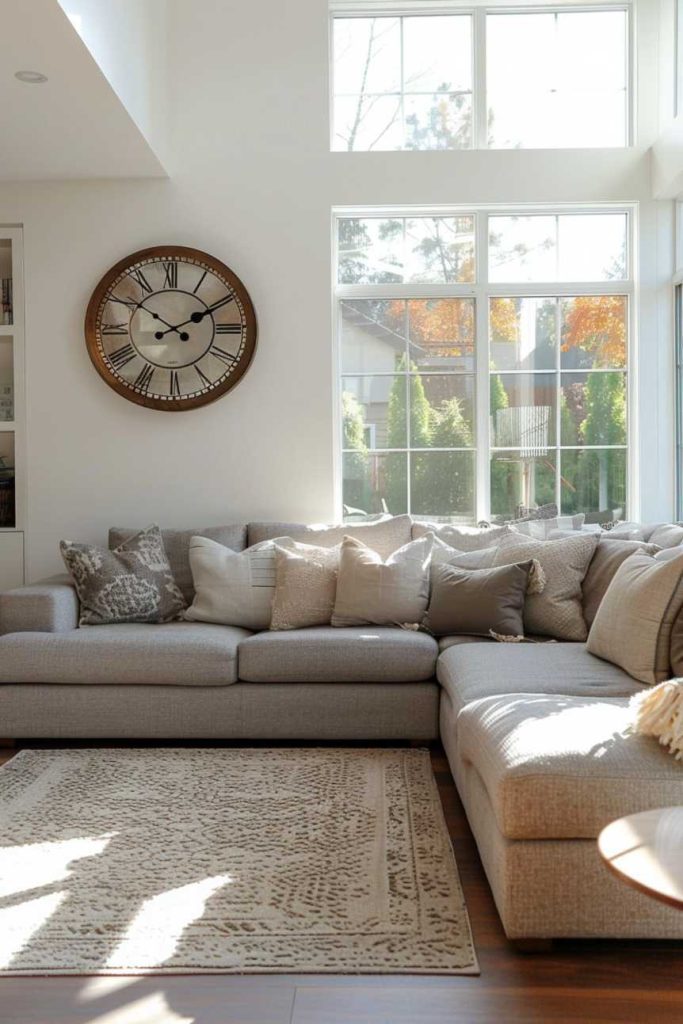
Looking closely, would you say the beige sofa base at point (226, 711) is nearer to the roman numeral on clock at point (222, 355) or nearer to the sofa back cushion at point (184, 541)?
the sofa back cushion at point (184, 541)

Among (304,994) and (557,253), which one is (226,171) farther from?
(304,994)

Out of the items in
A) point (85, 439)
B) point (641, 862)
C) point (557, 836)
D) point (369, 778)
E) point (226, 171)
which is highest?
point (226, 171)

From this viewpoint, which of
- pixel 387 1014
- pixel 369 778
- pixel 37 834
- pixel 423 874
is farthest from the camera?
pixel 369 778

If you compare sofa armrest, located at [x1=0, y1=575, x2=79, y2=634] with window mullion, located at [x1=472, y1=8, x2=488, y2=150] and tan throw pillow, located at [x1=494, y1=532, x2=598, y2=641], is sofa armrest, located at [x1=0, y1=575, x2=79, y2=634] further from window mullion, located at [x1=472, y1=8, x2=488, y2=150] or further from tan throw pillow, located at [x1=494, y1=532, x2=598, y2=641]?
window mullion, located at [x1=472, y1=8, x2=488, y2=150]

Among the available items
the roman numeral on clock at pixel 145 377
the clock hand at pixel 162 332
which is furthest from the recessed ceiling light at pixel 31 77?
the roman numeral on clock at pixel 145 377

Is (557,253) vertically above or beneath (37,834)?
above

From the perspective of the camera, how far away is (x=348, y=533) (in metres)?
4.75

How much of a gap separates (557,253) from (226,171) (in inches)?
68.8

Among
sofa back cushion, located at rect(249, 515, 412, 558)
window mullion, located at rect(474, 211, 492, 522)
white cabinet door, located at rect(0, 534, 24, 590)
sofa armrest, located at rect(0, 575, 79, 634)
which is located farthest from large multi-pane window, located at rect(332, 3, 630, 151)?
sofa armrest, located at rect(0, 575, 79, 634)

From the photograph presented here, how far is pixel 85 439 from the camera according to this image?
5168mm

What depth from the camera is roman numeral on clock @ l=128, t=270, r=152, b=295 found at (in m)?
5.13

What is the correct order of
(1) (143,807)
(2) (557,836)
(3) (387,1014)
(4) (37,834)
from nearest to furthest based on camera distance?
(3) (387,1014)
(2) (557,836)
(4) (37,834)
(1) (143,807)

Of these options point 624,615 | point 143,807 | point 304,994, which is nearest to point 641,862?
point 304,994

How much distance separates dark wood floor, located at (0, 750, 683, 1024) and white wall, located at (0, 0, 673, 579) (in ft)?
10.4
